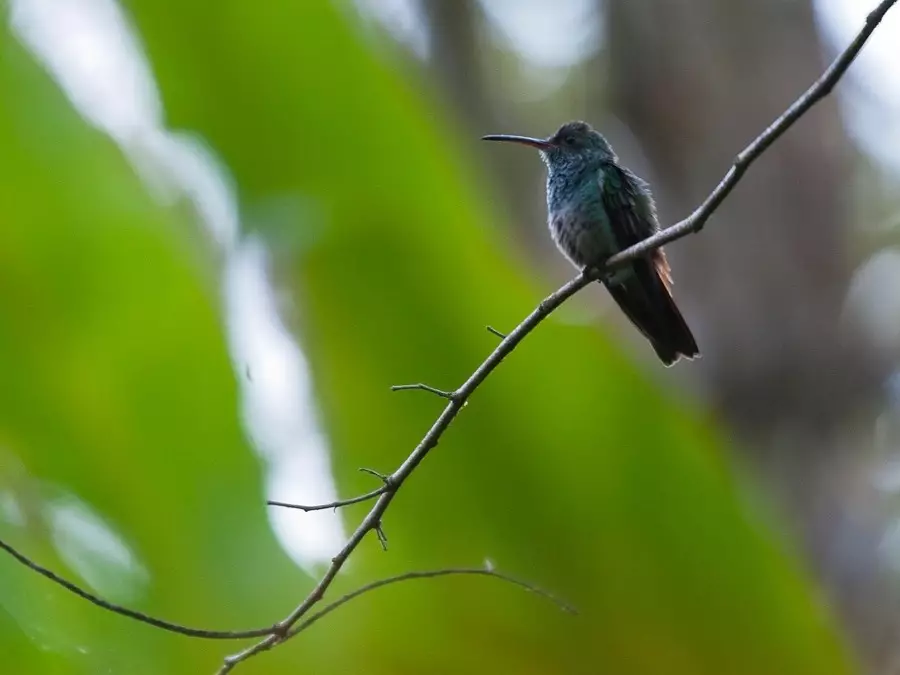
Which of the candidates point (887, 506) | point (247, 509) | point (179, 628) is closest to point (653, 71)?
point (887, 506)

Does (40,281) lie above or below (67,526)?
above

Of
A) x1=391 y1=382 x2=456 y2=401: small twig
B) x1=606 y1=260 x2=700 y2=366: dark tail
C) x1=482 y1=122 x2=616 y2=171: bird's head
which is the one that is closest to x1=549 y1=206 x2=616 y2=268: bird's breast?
x1=606 y1=260 x2=700 y2=366: dark tail

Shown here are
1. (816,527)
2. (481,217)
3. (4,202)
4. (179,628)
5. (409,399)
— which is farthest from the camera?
(816,527)

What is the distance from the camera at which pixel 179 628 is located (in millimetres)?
890

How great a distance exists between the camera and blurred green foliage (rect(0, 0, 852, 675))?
959mm

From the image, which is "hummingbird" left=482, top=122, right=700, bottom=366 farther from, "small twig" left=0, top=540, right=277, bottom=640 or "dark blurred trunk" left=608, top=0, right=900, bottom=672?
"small twig" left=0, top=540, right=277, bottom=640

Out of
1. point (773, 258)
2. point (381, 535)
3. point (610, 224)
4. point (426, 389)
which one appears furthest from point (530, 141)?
point (381, 535)

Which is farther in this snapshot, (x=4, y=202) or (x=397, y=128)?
(x=397, y=128)

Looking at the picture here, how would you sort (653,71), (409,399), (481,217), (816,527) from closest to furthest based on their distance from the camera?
(409,399) < (481,217) < (816,527) < (653,71)

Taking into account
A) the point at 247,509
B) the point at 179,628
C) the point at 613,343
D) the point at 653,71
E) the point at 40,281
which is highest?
the point at 653,71

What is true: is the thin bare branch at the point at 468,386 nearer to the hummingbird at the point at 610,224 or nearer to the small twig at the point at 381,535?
the small twig at the point at 381,535

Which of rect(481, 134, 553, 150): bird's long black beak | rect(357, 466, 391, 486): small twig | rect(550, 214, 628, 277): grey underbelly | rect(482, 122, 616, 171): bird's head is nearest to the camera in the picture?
rect(357, 466, 391, 486): small twig

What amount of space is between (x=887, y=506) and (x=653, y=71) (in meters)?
1.13

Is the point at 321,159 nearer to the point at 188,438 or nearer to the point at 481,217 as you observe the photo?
the point at 481,217
